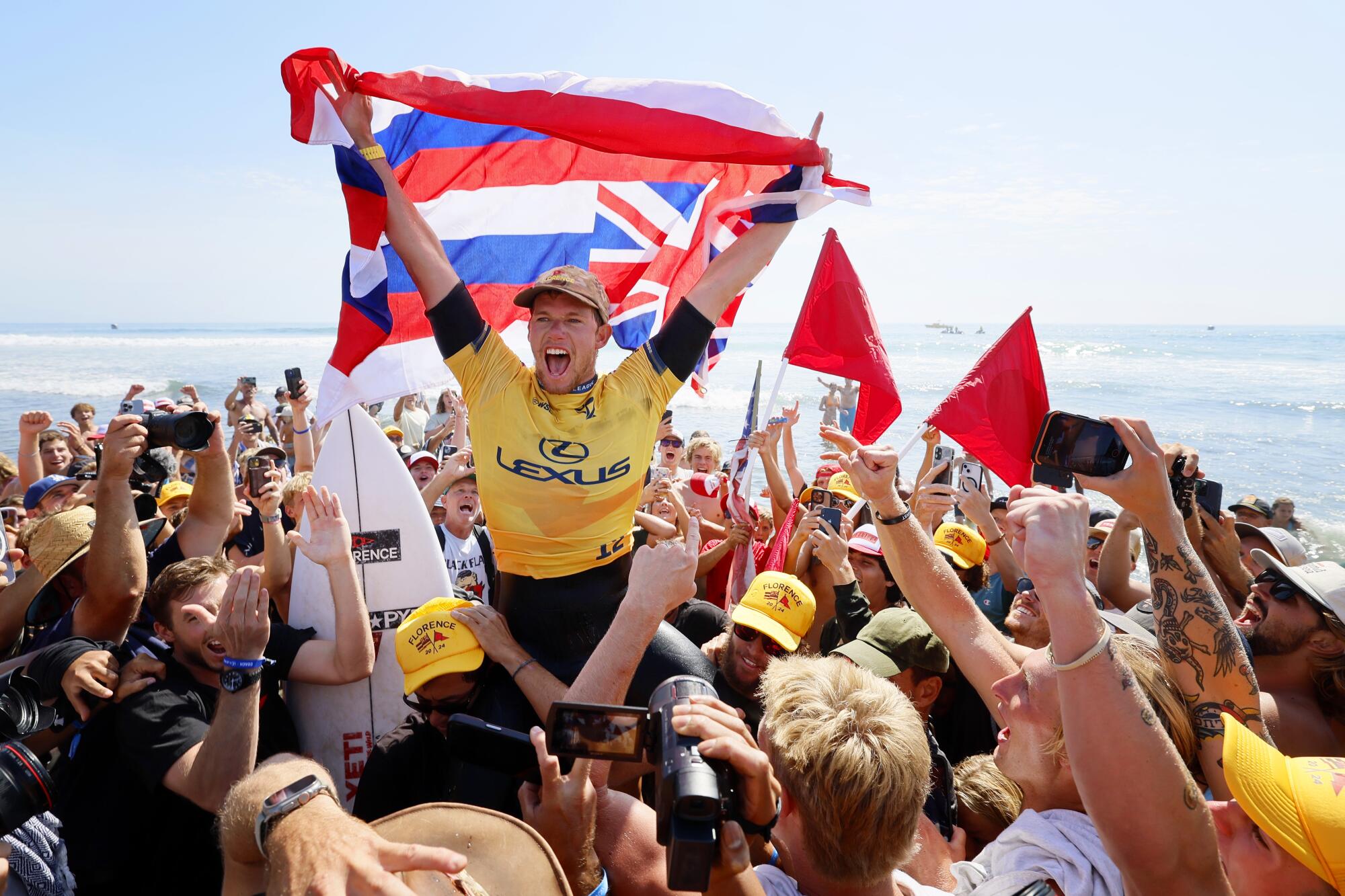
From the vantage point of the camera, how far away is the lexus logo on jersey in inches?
138

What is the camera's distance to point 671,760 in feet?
4.57

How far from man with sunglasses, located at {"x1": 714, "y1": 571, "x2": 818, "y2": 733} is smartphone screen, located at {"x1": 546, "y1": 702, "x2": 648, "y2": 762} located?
1751mm

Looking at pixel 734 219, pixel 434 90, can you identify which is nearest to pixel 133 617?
pixel 434 90

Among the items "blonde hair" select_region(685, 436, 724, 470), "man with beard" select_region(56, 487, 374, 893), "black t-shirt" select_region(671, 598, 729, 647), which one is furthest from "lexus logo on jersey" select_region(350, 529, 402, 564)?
"blonde hair" select_region(685, 436, 724, 470)

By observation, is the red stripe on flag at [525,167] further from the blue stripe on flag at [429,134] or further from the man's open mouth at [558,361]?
the man's open mouth at [558,361]

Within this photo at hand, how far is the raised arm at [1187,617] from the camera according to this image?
6.77ft

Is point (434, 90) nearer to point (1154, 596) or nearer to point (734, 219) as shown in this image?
point (734, 219)

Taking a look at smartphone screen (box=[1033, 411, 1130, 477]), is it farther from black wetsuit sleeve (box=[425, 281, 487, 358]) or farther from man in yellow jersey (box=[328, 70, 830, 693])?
black wetsuit sleeve (box=[425, 281, 487, 358])

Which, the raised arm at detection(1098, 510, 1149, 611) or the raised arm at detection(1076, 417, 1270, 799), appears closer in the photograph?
the raised arm at detection(1076, 417, 1270, 799)

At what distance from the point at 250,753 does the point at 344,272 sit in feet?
5.90

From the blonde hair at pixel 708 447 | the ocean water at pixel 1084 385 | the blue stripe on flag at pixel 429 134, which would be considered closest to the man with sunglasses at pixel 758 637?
the ocean water at pixel 1084 385

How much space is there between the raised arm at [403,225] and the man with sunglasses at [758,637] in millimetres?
1724

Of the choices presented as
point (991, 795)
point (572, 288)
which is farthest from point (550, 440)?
point (991, 795)

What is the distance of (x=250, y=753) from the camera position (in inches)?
87.2
